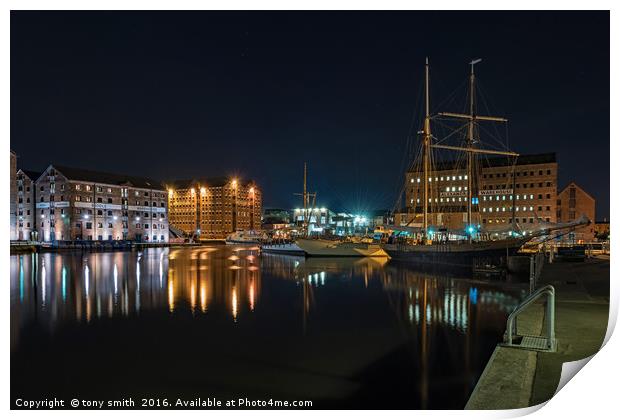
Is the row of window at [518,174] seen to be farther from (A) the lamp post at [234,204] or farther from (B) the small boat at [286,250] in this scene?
(A) the lamp post at [234,204]

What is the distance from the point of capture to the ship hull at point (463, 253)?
34438 mm

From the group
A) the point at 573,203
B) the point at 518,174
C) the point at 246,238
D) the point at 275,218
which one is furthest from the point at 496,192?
the point at 275,218

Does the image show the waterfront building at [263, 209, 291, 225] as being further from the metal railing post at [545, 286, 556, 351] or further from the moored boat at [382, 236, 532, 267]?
the metal railing post at [545, 286, 556, 351]

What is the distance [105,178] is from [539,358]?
80.6 meters

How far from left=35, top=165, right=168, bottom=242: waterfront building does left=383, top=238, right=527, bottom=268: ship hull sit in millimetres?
55912

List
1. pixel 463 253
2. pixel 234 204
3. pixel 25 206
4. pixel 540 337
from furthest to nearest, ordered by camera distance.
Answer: pixel 234 204, pixel 25 206, pixel 463 253, pixel 540 337

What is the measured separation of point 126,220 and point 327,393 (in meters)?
76.5

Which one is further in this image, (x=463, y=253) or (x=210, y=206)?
(x=210, y=206)

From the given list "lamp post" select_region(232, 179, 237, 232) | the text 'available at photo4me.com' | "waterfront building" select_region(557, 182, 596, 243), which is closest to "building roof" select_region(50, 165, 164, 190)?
"lamp post" select_region(232, 179, 237, 232)

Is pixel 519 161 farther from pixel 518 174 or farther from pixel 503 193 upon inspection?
pixel 503 193

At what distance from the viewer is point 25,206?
231 ft

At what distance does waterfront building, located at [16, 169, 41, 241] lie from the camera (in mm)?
69688

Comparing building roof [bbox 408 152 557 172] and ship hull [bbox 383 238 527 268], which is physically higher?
building roof [bbox 408 152 557 172]

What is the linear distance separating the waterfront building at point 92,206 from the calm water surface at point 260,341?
49587 mm
